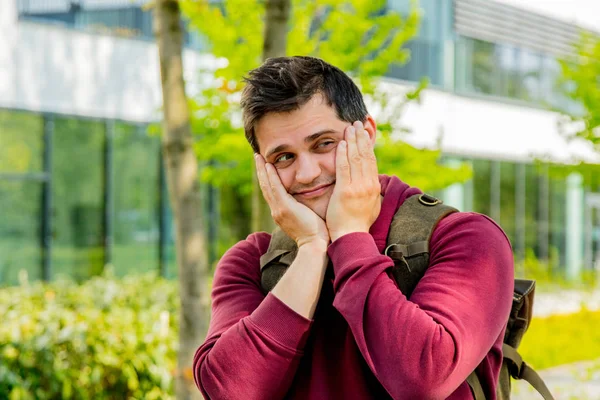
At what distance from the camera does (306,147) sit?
1.97m

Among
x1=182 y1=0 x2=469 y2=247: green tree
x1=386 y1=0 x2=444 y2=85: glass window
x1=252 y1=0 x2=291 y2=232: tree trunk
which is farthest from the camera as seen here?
x1=386 y1=0 x2=444 y2=85: glass window

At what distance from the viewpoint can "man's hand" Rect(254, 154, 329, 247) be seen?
198 cm

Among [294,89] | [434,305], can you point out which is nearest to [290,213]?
[294,89]

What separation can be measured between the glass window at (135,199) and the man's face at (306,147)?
1216 centimetres

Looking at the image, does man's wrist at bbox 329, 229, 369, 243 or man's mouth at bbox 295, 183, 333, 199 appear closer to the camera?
man's wrist at bbox 329, 229, 369, 243

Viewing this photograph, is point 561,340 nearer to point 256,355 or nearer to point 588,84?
point 588,84

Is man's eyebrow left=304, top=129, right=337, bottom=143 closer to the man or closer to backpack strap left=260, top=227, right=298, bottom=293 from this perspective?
the man

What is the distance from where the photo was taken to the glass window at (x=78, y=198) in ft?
43.5

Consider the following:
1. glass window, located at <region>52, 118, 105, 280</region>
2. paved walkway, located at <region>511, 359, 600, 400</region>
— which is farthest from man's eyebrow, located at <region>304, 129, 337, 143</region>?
glass window, located at <region>52, 118, 105, 280</region>

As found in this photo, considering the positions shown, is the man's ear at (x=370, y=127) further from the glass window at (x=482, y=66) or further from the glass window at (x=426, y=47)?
the glass window at (x=482, y=66)

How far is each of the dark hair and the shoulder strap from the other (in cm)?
28

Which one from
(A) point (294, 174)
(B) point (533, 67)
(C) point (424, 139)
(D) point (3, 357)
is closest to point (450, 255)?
(A) point (294, 174)

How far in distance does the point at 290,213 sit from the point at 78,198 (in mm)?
11983

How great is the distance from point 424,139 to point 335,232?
17.2m
